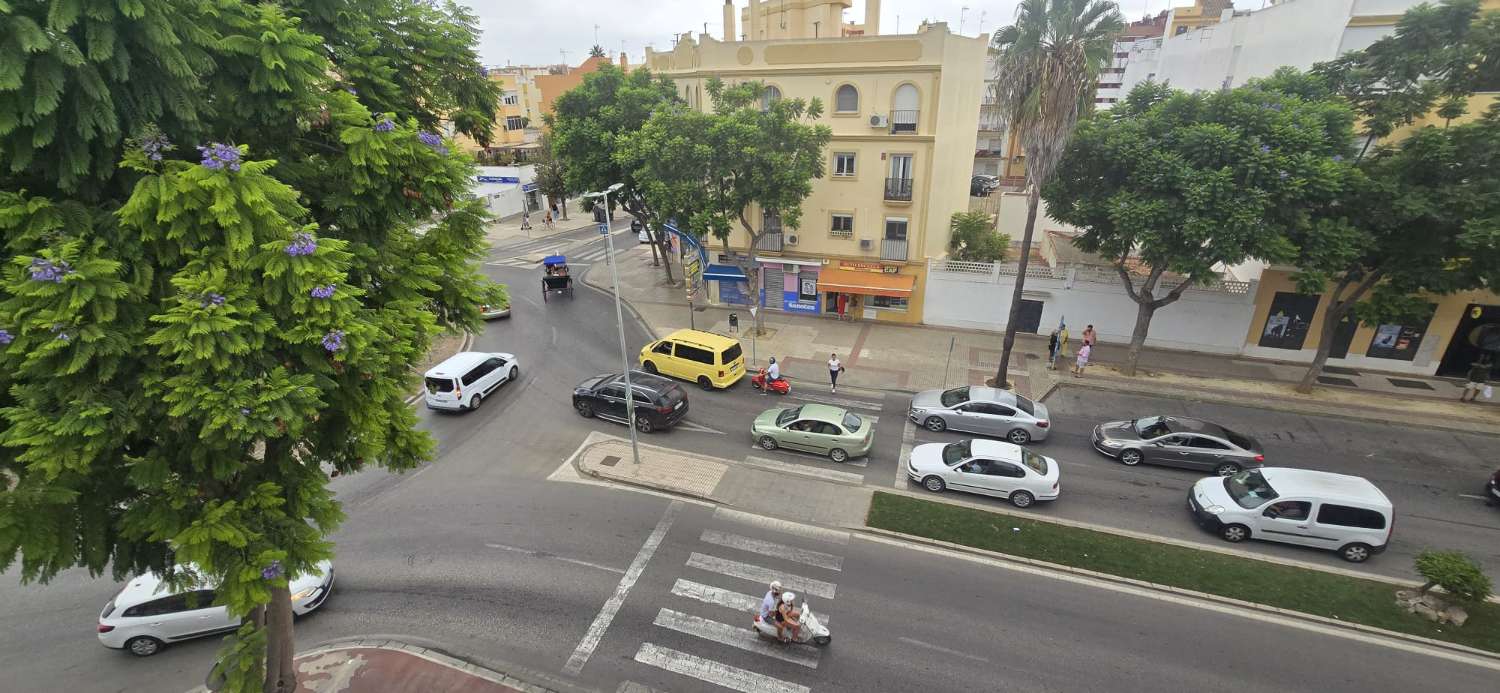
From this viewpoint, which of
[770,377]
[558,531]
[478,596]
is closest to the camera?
[478,596]

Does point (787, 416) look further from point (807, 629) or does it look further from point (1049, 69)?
point (1049, 69)

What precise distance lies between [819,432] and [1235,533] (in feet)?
32.5

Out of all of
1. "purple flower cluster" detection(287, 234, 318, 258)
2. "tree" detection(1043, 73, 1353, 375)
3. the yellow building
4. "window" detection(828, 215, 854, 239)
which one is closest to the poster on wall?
"tree" detection(1043, 73, 1353, 375)

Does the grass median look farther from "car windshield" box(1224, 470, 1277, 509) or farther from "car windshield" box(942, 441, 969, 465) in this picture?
"car windshield" box(1224, 470, 1277, 509)

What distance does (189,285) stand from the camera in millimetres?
6113

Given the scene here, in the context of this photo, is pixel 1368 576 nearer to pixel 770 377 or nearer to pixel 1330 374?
pixel 1330 374

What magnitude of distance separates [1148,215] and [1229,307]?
8584 millimetres

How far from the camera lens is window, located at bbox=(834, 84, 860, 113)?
27453 mm

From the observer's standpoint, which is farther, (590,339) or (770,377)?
(590,339)

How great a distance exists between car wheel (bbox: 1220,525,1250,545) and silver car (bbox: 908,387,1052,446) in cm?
506

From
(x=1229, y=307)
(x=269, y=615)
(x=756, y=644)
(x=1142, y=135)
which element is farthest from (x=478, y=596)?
(x=1229, y=307)

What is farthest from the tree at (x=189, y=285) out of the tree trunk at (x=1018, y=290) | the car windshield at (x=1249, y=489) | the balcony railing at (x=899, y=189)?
the balcony railing at (x=899, y=189)

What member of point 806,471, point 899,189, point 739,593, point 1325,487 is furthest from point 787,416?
point 899,189

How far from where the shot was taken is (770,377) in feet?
75.0
